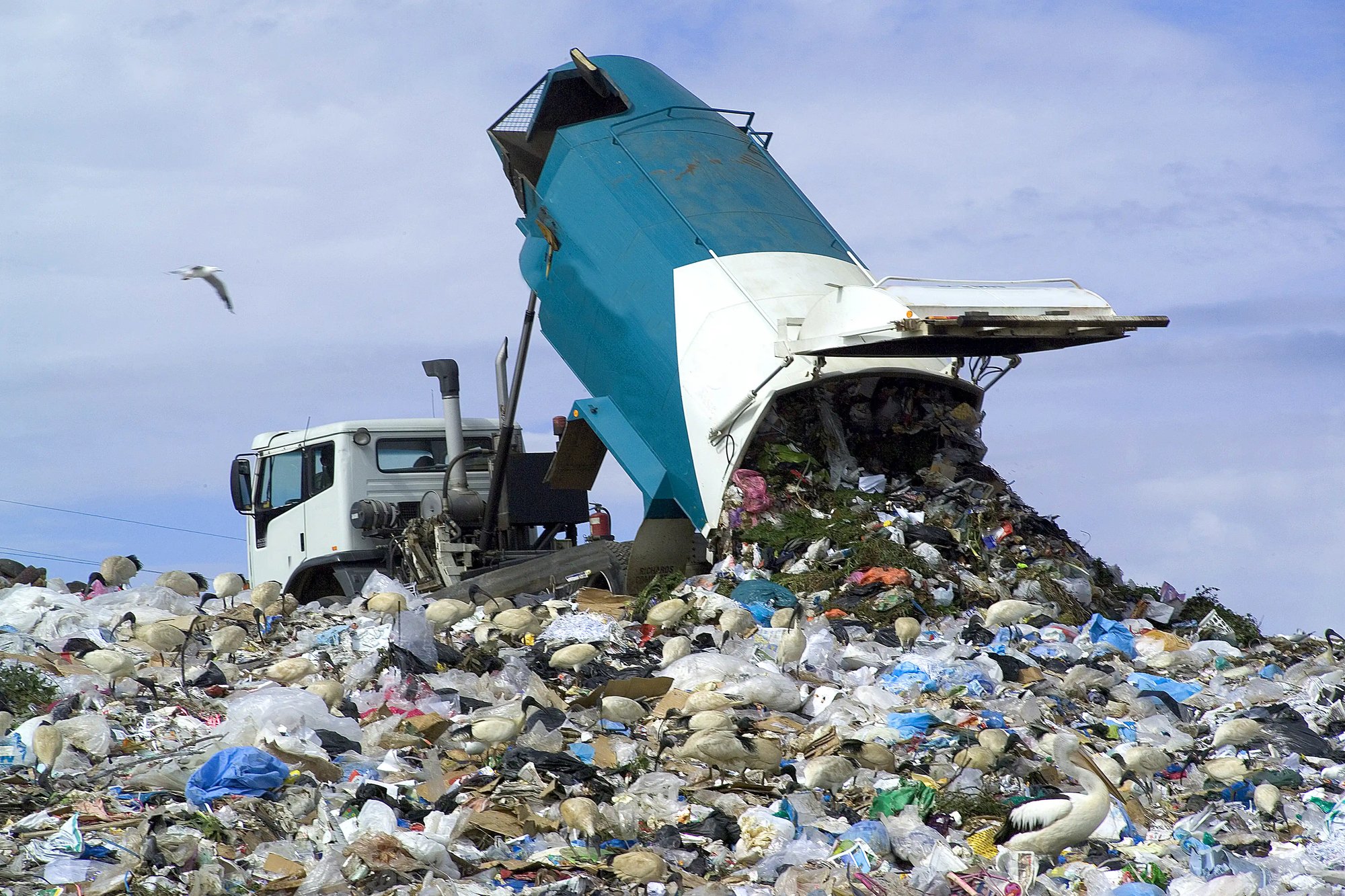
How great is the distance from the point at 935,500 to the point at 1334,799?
3.53 meters

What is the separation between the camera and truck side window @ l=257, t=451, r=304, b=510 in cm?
1098

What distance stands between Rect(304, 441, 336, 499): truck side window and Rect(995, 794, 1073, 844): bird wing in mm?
7131

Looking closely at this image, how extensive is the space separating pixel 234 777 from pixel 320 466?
6458mm

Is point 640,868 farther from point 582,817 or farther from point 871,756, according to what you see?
point 871,756

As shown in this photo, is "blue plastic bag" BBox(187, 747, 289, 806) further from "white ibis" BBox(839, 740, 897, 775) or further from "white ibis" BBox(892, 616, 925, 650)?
"white ibis" BBox(892, 616, 925, 650)

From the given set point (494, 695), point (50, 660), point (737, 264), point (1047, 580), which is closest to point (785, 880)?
point (494, 695)

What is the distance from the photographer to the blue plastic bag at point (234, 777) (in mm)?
4477

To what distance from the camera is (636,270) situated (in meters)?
8.53

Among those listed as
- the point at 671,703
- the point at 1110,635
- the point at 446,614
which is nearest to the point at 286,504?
the point at 446,614

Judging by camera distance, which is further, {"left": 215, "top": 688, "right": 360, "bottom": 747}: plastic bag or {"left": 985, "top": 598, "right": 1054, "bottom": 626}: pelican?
{"left": 985, "top": 598, "right": 1054, "bottom": 626}: pelican

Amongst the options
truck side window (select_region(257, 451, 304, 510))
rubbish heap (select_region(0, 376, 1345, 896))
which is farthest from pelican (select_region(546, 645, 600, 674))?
truck side window (select_region(257, 451, 304, 510))

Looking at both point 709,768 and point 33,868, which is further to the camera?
point 709,768

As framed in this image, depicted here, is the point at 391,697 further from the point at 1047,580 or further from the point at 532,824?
the point at 1047,580

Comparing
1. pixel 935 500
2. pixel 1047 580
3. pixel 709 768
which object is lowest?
pixel 709 768
